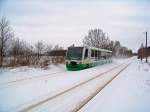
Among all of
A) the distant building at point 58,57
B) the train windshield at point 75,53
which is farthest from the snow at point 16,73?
the distant building at point 58,57

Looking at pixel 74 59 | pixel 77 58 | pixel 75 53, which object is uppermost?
pixel 75 53

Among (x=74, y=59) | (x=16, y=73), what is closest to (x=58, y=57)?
(x=74, y=59)

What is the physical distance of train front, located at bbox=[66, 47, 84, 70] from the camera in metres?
21.9

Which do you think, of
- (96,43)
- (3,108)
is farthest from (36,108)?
(96,43)

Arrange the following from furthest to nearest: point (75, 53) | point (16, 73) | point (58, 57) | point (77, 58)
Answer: point (58, 57) → point (75, 53) → point (77, 58) → point (16, 73)

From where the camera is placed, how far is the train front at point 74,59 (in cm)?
2188

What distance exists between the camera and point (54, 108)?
20.8ft

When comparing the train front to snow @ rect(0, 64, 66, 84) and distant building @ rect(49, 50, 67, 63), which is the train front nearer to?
snow @ rect(0, 64, 66, 84)

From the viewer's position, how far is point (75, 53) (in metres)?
22.6

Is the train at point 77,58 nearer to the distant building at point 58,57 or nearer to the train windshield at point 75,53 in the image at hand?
the train windshield at point 75,53

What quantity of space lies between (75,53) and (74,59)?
88cm

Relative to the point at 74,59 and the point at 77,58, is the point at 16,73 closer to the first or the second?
the point at 74,59

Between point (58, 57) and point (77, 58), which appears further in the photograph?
point (58, 57)

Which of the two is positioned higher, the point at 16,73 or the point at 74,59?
the point at 74,59
